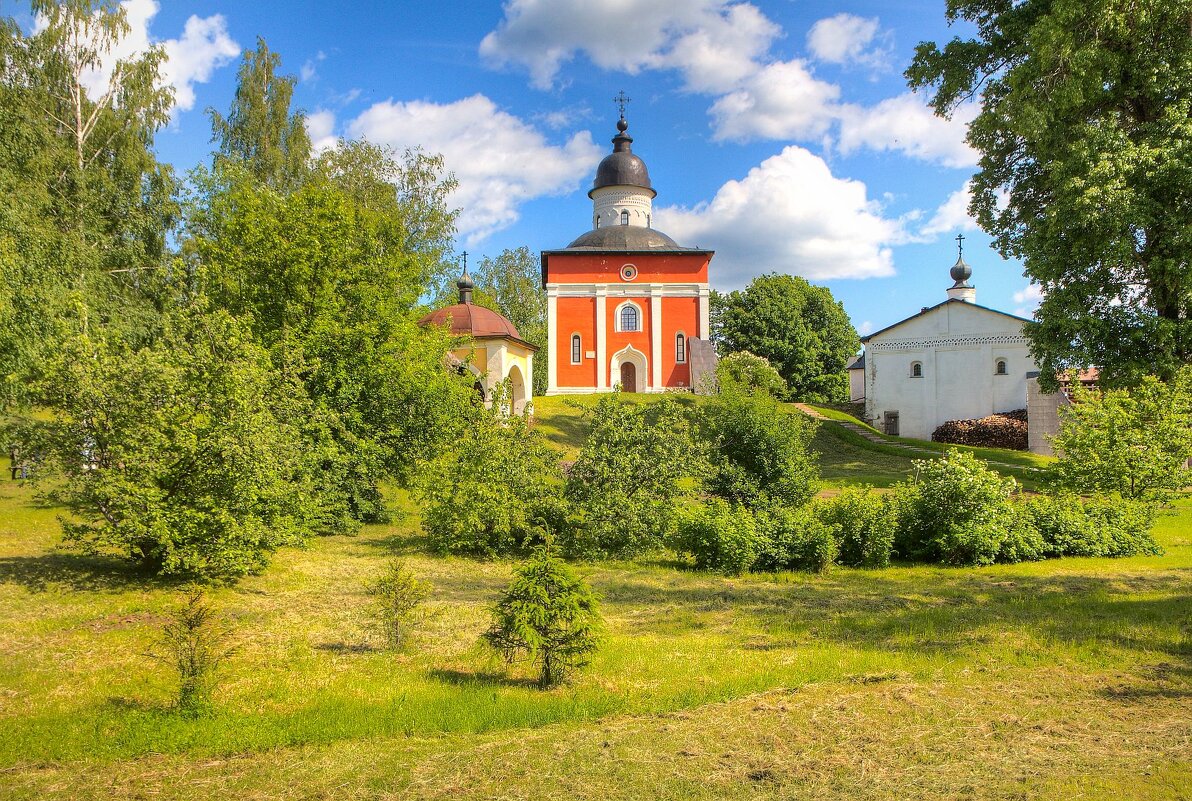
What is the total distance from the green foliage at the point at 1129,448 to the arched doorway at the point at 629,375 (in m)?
24.2

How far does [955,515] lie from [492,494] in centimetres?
680

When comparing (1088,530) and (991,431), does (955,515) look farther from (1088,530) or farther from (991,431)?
(991,431)


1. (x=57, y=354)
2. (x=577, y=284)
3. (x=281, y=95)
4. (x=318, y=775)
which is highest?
(x=281, y=95)

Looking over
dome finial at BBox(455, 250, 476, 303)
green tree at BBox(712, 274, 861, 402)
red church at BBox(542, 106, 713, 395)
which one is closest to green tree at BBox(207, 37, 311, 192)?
dome finial at BBox(455, 250, 476, 303)

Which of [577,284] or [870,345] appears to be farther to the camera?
[577,284]

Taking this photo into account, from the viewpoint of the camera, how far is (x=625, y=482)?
41.0 feet

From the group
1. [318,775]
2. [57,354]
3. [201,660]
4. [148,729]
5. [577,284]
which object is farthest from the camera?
[577,284]

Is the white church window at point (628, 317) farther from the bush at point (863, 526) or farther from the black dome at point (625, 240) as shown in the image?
the bush at point (863, 526)

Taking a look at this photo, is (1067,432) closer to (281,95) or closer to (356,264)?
(356,264)

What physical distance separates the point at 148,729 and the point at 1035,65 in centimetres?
1843

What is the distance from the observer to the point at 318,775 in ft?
14.7

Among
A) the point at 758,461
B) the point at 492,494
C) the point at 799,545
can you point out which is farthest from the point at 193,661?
the point at 758,461

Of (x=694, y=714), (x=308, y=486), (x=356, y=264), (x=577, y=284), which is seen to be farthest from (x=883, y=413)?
(x=694, y=714)

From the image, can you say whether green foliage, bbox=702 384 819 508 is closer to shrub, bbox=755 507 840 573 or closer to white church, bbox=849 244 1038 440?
shrub, bbox=755 507 840 573
